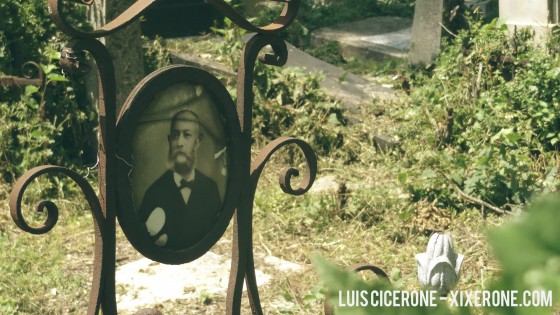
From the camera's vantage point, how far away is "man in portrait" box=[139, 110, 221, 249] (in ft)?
9.34

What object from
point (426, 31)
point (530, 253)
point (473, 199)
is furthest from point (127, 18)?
point (426, 31)

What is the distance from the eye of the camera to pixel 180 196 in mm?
2922

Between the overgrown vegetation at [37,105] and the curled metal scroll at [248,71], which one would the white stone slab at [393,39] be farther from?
the curled metal scroll at [248,71]

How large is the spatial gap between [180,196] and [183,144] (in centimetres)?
17

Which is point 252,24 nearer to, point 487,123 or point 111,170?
point 111,170

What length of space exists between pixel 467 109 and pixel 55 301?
3.27 meters

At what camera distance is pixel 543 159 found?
5.65 metres

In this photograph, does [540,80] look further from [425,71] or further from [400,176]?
[425,71]

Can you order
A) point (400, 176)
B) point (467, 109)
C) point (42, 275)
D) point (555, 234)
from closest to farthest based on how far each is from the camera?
point (555, 234) → point (42, 275) → point (400, 176) → point (467, 109)

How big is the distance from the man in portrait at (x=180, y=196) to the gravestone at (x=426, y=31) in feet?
18.4

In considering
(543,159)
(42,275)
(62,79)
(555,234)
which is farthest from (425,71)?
(555,234)

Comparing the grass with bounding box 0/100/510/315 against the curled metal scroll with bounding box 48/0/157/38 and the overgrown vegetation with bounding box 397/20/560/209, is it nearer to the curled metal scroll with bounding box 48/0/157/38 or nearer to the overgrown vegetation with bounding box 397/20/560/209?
the overgrown vegetation with bounding box 397/20/560/209

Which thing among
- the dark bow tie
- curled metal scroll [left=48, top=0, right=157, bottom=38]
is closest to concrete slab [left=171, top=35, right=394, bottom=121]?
the dark bow tie

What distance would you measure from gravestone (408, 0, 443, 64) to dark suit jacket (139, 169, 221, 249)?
18.3 feet
